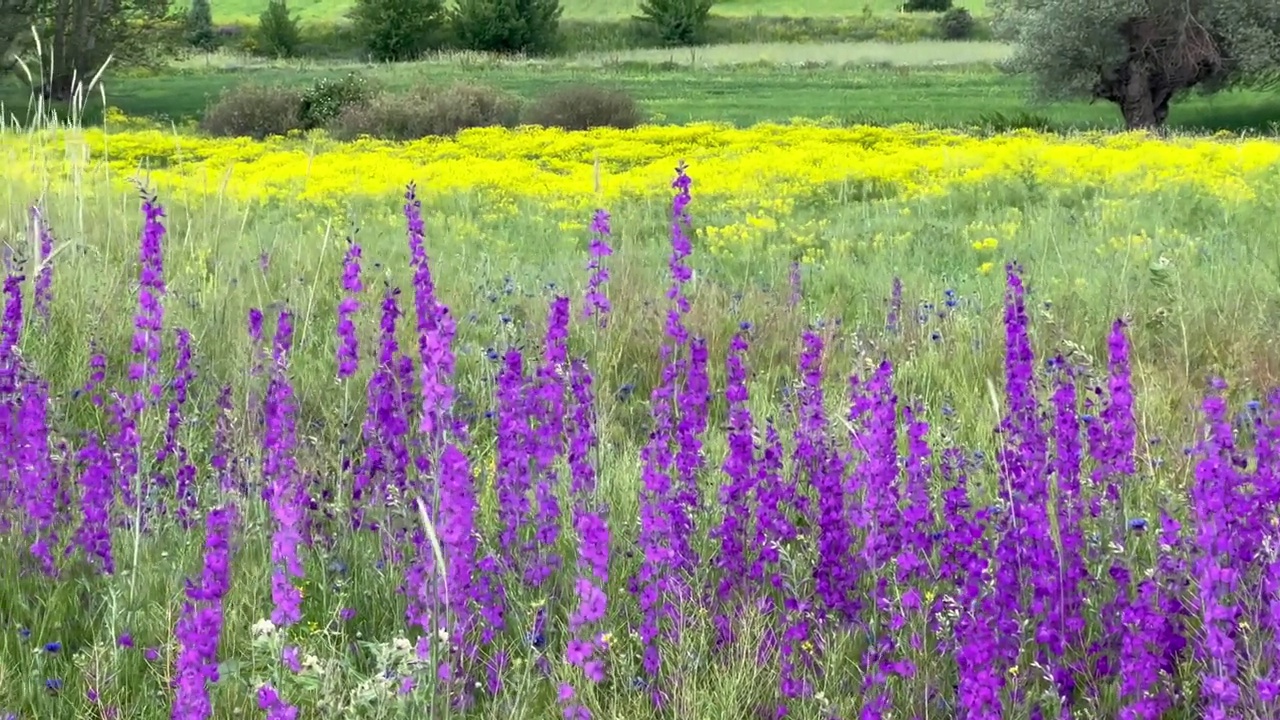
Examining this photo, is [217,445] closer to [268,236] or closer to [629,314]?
[629,314]

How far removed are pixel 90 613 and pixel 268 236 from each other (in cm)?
633

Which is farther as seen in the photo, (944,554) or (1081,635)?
(944,554)

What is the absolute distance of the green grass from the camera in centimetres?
2742

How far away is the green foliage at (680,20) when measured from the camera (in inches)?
2391

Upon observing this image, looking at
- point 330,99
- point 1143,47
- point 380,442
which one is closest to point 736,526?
point 380,442

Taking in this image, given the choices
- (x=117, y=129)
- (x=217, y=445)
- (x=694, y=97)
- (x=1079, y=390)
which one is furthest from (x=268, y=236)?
(x=694, y=97)

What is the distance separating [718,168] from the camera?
44.6ft

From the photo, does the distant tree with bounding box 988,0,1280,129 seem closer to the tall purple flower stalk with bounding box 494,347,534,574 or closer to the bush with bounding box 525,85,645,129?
the bush with bounding box 525,85,645,129

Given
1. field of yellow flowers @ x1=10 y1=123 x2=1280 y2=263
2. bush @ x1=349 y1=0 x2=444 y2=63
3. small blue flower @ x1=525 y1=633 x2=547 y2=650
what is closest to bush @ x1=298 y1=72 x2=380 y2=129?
field of yellow flowers @ x1=10 y1=123 x2=1280 y2=263

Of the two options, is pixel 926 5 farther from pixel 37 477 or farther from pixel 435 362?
pixel 435 362

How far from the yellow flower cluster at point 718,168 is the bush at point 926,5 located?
192 ft

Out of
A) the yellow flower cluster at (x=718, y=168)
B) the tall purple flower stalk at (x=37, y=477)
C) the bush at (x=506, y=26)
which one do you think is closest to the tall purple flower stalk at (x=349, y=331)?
the tall purple flower stalk at (x=37, y=477)

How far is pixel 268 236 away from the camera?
338 inches

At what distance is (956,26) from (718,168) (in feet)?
178
